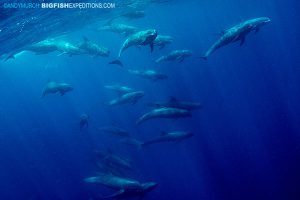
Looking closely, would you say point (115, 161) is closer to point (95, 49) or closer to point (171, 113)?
point (171, 113)

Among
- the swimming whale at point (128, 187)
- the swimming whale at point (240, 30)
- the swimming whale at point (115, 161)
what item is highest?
the swimming whale at point (240, 30)

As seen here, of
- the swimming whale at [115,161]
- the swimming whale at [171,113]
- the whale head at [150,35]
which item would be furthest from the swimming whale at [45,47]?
the whale head at [150,35]

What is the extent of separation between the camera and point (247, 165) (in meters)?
28.9

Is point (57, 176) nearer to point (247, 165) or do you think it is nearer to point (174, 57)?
point (247, 165)

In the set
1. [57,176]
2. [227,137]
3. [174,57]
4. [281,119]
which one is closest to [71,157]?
[57,176]

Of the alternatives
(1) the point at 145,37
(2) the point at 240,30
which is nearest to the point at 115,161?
(1) the point at 145,37

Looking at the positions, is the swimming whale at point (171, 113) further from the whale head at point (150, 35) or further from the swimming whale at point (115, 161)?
the whale head at point (150, 35)

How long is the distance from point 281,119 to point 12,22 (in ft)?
92.5

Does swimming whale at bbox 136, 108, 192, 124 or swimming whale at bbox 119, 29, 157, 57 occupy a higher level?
swimming whale at bbox 119, 29, 157, 57

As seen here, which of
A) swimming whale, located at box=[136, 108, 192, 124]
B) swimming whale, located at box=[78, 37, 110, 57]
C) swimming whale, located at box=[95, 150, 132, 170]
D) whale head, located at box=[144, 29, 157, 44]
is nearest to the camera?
whale head, located at box=[144, 29, 157, 44]

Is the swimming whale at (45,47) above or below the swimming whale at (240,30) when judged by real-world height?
below

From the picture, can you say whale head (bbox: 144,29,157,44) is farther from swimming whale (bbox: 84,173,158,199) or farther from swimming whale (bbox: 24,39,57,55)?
swimming whale (bbox: 24,39,57,55)

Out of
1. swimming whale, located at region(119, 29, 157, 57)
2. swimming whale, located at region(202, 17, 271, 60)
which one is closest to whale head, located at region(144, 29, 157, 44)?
swimming whale, located at region(119, 29, 157, 57)

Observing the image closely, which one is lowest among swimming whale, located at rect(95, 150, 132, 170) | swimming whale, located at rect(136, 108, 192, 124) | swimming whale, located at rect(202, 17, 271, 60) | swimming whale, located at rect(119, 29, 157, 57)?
swimming whale, located at rect(95, 150, 132, 170)
